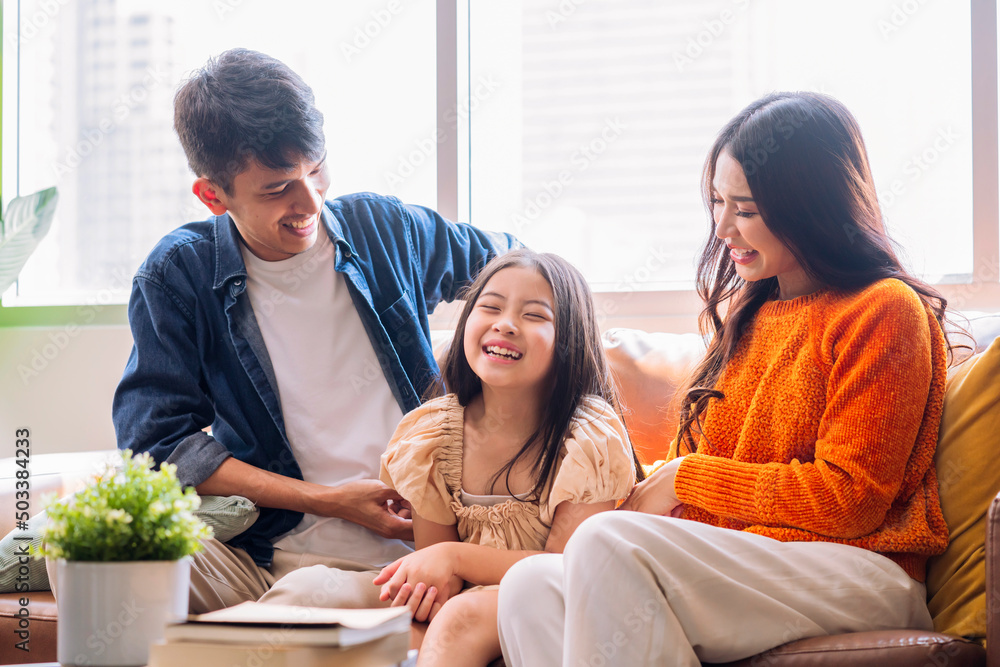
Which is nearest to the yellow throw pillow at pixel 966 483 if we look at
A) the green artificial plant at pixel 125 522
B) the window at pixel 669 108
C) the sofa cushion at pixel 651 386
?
the sofa cushion at pixel 651 386

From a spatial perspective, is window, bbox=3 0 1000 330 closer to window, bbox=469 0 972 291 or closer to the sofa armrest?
window, bbox=469 0 972 291

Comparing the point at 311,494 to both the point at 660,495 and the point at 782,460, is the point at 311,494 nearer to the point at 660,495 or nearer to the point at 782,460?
the point at 660,495

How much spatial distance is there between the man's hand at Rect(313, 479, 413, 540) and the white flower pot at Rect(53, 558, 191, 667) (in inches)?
25.5

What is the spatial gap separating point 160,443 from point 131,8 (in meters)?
1.76

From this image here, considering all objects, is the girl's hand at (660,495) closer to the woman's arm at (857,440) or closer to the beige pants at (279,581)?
the woman's arm at (857,440)

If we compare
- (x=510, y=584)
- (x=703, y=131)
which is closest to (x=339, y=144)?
(x=703, y=131)

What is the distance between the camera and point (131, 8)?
2.52 metres

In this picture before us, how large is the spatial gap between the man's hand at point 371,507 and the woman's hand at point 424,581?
0.59ft

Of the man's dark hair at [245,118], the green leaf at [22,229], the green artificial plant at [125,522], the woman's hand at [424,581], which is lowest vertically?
the woman's hand at [424,581]

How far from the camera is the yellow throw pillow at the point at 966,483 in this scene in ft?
3.59

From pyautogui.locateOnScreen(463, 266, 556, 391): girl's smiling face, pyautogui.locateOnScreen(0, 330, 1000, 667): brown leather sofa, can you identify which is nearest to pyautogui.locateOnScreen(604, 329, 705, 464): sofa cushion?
pyautogui.locateOnScreen(0, 330, 1000, 667): brown leather sofa

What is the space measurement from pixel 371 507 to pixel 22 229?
1546 millimetres

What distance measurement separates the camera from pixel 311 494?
1.45m

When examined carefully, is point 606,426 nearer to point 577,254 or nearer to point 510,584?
point 510,584
